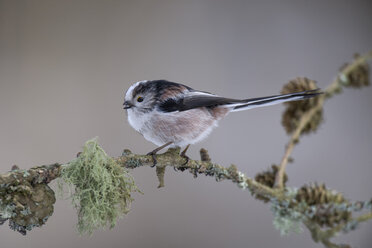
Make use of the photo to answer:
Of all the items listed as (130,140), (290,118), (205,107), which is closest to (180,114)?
(205,107)

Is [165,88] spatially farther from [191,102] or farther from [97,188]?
[97,188]

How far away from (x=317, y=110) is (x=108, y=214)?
1.86 ft

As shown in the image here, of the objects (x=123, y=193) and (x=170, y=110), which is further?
(x=170, y=110)

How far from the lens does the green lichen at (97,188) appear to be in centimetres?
64

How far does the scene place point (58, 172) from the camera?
0.61 meters

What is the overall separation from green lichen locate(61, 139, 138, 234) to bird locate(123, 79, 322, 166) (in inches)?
12.3

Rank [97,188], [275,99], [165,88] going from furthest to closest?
[165,88]
[275,99]
[97,188]

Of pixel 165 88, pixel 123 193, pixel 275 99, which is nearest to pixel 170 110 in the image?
pixel 165 88

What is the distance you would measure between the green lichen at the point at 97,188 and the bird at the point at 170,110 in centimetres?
31

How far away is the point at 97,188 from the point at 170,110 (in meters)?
0.45

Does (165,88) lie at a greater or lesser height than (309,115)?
greater

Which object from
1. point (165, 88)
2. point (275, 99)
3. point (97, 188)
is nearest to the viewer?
point (97, 188)

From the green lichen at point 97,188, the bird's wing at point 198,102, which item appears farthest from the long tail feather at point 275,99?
the green lichen at point 97,188

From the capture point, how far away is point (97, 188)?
2.15 feet
